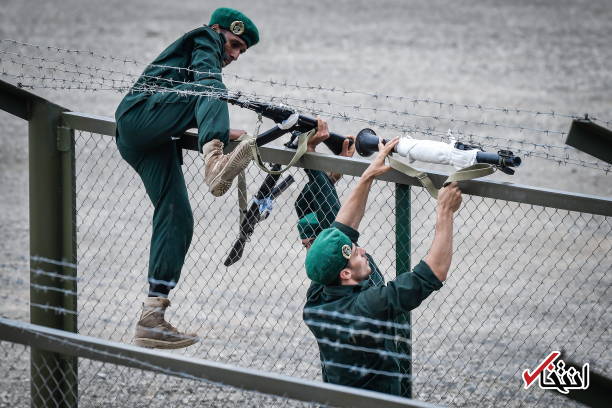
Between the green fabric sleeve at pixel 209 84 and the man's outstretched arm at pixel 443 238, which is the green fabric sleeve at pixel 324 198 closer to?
the green fabric sleeve at pixel 209 84

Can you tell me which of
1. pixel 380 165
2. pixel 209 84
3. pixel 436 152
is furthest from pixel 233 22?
pixel 436 152

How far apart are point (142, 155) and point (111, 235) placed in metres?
4.48

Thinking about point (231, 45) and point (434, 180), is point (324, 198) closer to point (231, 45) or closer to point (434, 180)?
point (434, 180)

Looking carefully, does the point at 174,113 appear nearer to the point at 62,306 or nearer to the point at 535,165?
the point at 62,306

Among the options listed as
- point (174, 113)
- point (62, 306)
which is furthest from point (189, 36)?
point (62, 306)

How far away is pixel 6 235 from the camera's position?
9.54 meters

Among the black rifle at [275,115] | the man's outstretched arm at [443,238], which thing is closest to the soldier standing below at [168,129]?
the black rifle at [275,115]

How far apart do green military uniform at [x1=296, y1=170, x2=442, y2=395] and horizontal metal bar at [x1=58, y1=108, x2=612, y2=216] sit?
365 mm

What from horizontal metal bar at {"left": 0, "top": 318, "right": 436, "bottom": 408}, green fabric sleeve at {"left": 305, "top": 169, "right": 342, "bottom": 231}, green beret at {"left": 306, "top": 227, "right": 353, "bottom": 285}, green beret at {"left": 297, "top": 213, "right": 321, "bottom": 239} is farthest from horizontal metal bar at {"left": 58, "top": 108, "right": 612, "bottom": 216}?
horizontal metal bar at {"left": 0, "top": 318, "right": 436, "bottom": 408}

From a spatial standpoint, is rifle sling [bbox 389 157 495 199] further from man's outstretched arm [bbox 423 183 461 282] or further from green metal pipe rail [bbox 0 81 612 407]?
green metal pipe rail [bbox 0 81 612 407]

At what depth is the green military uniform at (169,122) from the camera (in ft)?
16.3

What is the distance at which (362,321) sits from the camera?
4219mm

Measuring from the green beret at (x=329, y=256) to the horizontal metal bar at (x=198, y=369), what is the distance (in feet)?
2.64

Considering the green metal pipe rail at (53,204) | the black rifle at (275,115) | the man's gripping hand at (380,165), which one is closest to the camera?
the man's gripping hand at (380,165)
